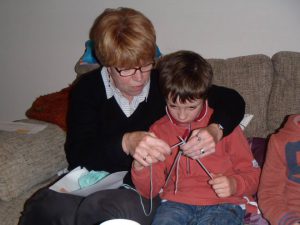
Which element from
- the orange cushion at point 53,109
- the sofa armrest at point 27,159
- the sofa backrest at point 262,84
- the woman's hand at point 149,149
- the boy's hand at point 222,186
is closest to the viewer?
the woman's hand at point 149,149

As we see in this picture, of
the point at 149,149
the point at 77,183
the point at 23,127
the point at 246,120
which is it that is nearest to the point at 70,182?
the point at 77,183

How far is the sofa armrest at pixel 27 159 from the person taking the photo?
4.91ft

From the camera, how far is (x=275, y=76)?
1.67m

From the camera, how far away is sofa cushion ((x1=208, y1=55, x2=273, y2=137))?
1.65 meters

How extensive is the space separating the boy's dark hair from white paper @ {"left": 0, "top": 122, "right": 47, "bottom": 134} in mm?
787

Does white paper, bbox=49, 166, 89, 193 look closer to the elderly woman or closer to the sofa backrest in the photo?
the elderly woman

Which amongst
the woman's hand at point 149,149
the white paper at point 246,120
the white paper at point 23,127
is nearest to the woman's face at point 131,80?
the woman's hand at point 149,149

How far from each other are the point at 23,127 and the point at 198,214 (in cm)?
99

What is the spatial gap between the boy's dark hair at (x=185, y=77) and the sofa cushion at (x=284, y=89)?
53 cm

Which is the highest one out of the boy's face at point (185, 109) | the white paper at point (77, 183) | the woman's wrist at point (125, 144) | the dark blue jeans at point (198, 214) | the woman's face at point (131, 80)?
the woman's face at point (131, 80)

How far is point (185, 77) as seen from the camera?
3.94 feet

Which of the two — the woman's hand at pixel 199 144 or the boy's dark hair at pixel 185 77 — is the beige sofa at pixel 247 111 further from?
the woman's hand at pixel 199 144

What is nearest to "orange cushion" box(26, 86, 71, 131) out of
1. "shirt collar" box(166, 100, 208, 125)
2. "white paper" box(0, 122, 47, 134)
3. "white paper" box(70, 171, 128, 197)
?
"white paper" box(0, 122, 47, 134)

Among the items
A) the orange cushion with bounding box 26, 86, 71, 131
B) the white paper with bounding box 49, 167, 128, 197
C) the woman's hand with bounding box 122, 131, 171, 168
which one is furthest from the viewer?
the orange cushion with bounding box 26, 86, 71, 131
